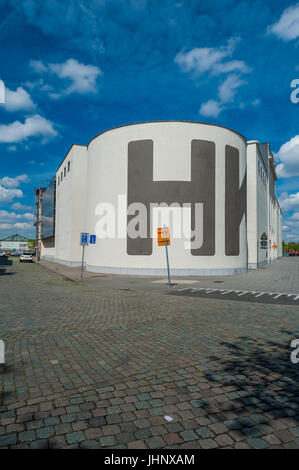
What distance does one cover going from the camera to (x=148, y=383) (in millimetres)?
4078

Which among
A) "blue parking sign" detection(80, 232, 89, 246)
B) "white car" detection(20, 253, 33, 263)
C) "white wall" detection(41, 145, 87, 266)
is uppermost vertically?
"white wall" detection(41, 145, 87, 266)

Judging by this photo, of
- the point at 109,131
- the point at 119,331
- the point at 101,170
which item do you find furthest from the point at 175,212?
the point at 119,331

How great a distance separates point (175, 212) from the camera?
22938mm

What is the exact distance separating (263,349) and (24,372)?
4038 mm

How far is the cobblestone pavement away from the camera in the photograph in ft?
9.57

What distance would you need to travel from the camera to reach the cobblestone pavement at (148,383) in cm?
292

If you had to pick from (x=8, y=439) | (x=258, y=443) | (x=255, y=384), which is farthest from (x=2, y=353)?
(x=258, y=443)

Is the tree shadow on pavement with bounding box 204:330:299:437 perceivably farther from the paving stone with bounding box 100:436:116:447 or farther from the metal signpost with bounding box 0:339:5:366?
the metal signpost with bounding box 0:339:5:366

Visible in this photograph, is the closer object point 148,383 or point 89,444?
point 89,444

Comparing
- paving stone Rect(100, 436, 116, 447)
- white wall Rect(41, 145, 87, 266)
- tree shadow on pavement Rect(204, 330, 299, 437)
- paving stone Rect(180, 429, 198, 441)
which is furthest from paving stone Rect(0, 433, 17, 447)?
white wall Rect(41, 145, 87, 266)

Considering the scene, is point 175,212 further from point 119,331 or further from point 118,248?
point 119,331

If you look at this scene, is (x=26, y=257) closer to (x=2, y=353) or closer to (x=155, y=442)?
(x=2, y=353)

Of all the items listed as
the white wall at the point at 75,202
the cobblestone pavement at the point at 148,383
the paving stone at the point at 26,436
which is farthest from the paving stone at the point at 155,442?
the white wall at the point at 75,202

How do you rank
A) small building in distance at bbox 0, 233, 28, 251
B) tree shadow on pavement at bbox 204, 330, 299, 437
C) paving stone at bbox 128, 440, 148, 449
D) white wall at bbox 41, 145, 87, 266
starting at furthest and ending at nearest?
small building in distance at bbox 0, 233, 28, 251
white wall at bbox 41, 145, 87, 266
tree shadow on pavement at bbox 204, 330, 299, 437
paving stone at bbox 128, 440, 148, 449
